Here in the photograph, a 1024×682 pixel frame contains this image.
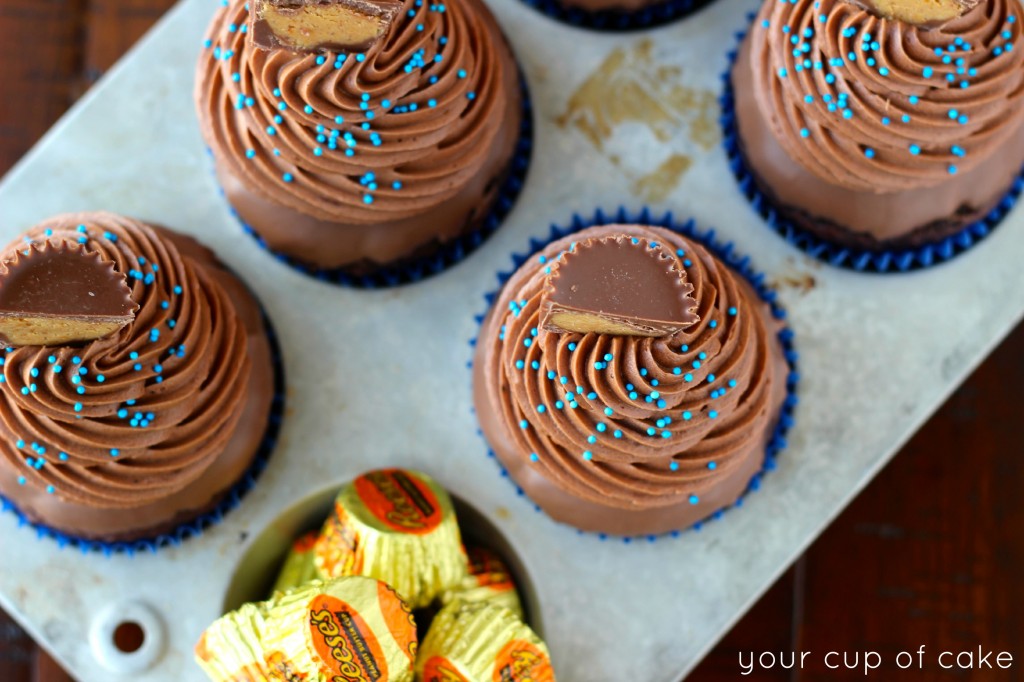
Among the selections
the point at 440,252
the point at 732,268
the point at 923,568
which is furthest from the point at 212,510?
the point at 923,568

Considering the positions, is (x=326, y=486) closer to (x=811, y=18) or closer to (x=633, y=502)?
(x=633, y=502)

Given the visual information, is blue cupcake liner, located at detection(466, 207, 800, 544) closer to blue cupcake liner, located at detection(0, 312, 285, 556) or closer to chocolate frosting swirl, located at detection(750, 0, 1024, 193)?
chocolate frosting swirl, located at detection(750, 0, 1024, 193)

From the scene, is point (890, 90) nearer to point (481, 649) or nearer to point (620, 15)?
point (620, 15)

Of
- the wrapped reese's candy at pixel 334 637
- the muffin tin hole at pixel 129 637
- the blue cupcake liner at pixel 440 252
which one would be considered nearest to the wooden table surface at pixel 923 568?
the muffin tin hole at pixel 129 637

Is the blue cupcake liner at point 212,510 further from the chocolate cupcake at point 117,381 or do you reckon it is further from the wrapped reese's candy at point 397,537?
the wrapped reese's candy at point 397,537

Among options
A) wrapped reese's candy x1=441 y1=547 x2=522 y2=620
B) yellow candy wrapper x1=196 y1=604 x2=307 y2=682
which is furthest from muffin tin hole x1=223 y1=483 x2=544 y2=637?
yellow candy wrapper x1=196 y1=604 x2=307 y2=682
